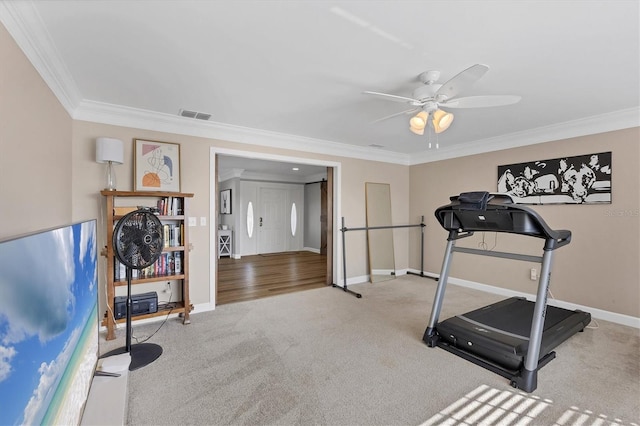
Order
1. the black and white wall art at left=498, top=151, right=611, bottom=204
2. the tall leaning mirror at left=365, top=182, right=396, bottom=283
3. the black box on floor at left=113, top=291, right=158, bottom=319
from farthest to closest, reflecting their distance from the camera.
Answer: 1. the tall leaning mirror at left=365, top=182, right=396, bottom=283
2. the black and white wall art at left=498, top=151, right=611, bottom=204
3. the black box on floor at left=113, top=291, right=158, bottom=319

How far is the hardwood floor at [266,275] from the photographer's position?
455 centimetres

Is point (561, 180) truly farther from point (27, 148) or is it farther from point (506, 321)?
point (27, 148)

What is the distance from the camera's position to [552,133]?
3838mm

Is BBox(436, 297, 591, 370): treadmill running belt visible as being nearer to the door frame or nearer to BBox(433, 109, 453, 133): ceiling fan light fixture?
BBox(433, 109, 453, 133): ceiling fan light fixture

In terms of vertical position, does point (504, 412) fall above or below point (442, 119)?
below

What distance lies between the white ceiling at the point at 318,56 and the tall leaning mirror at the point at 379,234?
6.44ft

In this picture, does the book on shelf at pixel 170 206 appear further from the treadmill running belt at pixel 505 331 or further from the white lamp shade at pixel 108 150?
the treadmill running belt at pixel 505 331

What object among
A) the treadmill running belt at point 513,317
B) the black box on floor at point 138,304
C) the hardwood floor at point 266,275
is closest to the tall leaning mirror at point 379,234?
the hardwood floor at point 266,275

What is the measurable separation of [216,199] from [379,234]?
2.91m

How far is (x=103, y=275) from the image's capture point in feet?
10.3

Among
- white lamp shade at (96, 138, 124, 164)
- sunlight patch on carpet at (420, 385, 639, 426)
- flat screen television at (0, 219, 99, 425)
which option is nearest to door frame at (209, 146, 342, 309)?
white lamp shade at (96, 138, 124, 164)

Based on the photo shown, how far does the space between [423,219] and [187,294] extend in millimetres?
4161

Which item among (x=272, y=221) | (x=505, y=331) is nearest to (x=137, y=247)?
(x=505, y=331)

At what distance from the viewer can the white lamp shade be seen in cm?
287
